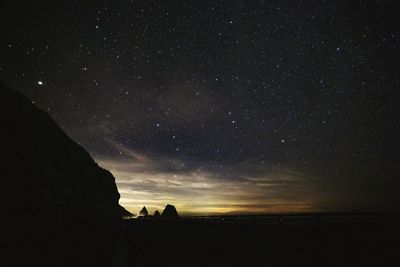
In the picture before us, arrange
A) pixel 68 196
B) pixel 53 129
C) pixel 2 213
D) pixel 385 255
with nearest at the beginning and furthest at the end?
pixel 385 255 < pixel 2 213 < pixel 68 196 < pixel 53 129

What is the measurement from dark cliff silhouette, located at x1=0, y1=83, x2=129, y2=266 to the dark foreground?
2.85 metres

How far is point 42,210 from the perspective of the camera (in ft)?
35.1

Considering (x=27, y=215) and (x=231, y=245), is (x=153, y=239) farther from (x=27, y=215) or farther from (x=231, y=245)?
(x=27, y=215)

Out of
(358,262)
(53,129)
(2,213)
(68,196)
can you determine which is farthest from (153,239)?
(53,129)

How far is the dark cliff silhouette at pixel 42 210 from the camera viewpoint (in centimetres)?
1049

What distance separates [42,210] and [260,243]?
8.53 m

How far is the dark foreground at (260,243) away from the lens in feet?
29.4

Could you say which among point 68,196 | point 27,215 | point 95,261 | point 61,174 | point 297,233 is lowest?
point 95,261

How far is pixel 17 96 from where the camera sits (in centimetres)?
4041

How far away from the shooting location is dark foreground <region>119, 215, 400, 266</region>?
896 centimetres

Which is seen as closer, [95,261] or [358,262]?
[358,262]

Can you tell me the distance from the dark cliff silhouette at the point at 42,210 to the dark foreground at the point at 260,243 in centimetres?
285

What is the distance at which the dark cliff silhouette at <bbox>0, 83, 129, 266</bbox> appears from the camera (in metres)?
10.5

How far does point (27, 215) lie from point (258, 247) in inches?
356
